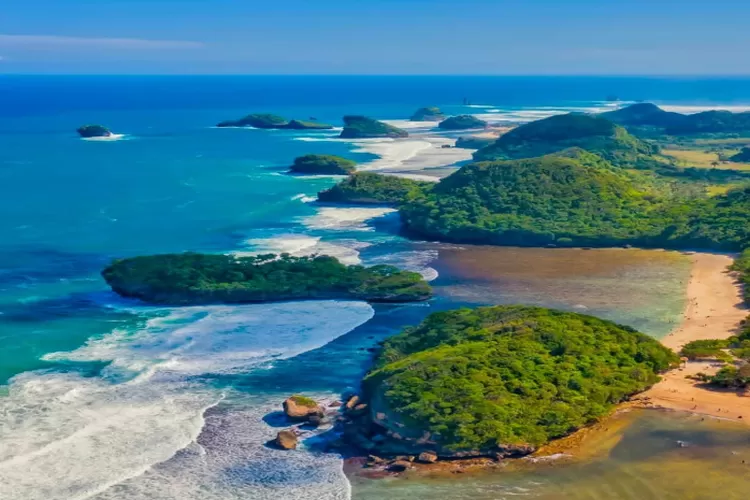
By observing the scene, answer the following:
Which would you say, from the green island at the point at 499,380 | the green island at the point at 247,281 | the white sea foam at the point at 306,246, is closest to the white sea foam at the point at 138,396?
the green island at the point at 247,281

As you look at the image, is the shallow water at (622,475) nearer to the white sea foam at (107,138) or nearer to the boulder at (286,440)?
the boulder at (286,440)

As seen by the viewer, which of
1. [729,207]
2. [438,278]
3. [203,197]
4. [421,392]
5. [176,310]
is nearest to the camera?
[421,392]

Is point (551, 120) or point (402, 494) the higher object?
point (551, 120)

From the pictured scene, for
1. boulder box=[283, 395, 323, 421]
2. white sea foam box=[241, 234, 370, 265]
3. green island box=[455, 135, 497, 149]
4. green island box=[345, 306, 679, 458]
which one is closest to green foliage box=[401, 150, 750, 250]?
white sea foam box=[241, 234, 370, 265]

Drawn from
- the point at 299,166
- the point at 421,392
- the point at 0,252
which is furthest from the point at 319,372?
the point at 299,166

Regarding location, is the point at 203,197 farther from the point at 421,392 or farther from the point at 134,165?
the point at 421,392

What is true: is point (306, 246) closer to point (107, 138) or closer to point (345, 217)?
point (345, 217)

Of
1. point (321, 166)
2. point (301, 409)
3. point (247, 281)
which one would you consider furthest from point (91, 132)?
point (301, 409)
